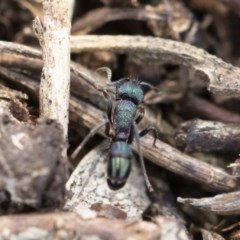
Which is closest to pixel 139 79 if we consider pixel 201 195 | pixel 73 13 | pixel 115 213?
pixel 73 13

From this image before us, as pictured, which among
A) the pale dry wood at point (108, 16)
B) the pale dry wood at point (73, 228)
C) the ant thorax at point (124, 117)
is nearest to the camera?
the pale dry wood at point (73, 228)

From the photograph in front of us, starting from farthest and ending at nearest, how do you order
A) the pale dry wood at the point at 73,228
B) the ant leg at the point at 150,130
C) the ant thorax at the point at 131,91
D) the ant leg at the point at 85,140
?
the ant thorax at the point at 131,91
the ant leg at the point at 150,130
the ant leg at the point at 85,140
the pale dry wood at the point at 73,228

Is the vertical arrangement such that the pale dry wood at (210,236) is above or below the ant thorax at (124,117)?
below

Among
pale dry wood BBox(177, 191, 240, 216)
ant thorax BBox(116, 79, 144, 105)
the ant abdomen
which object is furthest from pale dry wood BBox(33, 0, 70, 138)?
pale dry wood BBox(177, 191, 240, 216)

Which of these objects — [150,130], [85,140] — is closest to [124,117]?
[150,130]

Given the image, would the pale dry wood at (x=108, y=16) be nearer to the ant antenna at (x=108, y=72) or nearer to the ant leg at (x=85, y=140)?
the ant antenna at (x=108, y=72)

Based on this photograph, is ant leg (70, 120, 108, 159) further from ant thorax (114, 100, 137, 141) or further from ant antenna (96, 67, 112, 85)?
ant antenna (96, 67, 112, 85)

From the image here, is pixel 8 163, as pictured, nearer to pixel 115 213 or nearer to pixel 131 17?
pixel 115 213

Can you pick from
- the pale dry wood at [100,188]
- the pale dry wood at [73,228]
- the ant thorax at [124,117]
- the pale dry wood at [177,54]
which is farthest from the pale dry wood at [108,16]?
the pale dry wood at [73,228]
